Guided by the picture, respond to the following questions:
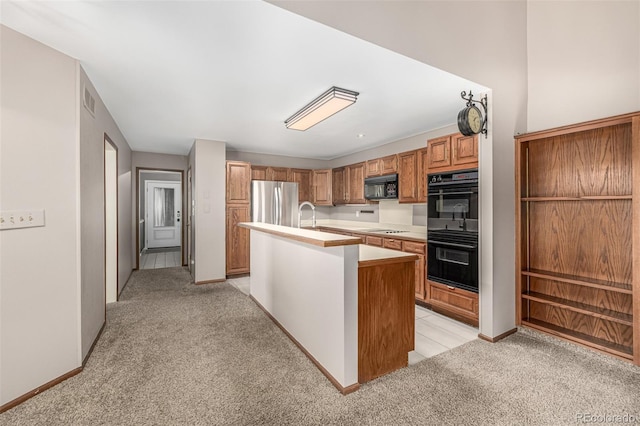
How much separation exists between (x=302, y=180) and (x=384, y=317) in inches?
174

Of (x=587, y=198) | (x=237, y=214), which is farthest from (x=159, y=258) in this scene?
(x=587, y=198)

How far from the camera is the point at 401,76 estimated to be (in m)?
2.49

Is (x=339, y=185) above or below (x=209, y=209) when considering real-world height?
above

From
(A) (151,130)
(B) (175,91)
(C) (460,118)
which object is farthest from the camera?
(A) (151,130)

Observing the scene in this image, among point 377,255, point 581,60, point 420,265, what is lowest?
point 420,265

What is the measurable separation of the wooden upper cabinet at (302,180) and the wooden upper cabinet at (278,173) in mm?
91

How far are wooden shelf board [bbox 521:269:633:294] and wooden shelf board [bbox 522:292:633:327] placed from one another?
0.73ft

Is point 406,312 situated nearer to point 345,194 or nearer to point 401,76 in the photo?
point 401,76

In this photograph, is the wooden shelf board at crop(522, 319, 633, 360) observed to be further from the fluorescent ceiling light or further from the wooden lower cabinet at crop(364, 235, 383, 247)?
the fluorescent ceiling light

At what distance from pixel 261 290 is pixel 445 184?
256 centimetres

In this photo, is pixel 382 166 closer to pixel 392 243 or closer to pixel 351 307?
pixel 392 243

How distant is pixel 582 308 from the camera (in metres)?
2.56

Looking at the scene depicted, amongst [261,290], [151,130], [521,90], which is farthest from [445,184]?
[151,130]

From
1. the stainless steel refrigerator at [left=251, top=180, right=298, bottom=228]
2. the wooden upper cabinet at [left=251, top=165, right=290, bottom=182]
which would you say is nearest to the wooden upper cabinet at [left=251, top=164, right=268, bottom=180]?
the wooden upper cabinet at [left=251, top=165, right=290, bottom=182]
